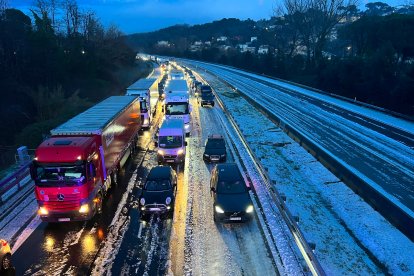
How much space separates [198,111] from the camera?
3966 centimetres

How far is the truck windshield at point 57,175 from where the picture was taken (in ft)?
45.3

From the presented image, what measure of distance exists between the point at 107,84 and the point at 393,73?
4433cm

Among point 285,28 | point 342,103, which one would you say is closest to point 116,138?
point 342,103

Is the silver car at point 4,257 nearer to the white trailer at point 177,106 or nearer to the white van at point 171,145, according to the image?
the white van at point 171,145

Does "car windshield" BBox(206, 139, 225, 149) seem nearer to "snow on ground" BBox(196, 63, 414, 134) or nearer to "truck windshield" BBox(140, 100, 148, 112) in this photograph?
"truck windshield" BBox(140, 100, 148, 112)

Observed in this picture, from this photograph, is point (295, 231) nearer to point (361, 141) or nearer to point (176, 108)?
point (361, 141)

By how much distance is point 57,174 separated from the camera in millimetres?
13867

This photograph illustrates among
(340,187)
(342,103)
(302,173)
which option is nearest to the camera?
(340,187)

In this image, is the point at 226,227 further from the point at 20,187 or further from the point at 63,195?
the point at 20,187

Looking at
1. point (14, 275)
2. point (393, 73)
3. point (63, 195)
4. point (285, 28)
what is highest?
point (285, 28)

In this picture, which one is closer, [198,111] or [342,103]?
[198,111]

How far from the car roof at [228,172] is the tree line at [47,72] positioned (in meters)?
18.5

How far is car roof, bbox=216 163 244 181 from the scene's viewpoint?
16422 millimetres

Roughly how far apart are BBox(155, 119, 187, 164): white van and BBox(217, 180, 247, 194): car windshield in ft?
21.6
